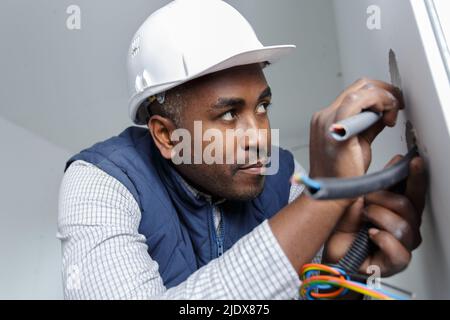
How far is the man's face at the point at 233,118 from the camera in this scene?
0.74 m

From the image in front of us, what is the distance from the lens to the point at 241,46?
79 cm

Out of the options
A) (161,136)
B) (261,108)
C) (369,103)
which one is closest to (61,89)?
(161,136)

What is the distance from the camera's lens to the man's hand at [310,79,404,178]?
505 millimetres

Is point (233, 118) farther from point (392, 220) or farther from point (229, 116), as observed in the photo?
point (392, 220)

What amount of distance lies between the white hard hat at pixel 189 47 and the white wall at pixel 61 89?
550 millimetres

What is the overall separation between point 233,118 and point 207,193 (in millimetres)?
174

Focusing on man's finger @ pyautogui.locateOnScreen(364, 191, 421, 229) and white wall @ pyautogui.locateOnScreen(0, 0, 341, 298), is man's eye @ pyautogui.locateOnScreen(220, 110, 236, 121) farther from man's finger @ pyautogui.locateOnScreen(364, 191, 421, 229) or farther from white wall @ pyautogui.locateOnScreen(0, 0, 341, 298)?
white wall @ pyautogui.locateOnScreen(0, 0, 341, 298)

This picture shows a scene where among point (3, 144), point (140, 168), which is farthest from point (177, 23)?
point (3, 144)

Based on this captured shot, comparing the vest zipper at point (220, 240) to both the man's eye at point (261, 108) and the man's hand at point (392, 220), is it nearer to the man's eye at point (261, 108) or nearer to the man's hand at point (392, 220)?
the man's eye at point (261, 108)

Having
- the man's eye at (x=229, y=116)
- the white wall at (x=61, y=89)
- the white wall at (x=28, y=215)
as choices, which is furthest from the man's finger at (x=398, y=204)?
the white wall at (x=28, y=215)

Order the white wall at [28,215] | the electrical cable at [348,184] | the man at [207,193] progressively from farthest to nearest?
the white wall at [28,215] → the man at [207,193] → the electrical cable at [348,184]

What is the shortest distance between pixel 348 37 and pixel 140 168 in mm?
634

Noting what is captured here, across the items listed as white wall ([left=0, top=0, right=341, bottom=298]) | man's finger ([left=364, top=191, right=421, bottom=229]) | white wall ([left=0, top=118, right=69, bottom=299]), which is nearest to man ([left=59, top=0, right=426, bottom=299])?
man's finger ([left=364, top=191, right=421, bottom=229])

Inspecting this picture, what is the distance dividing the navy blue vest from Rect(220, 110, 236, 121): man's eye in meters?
0.16
